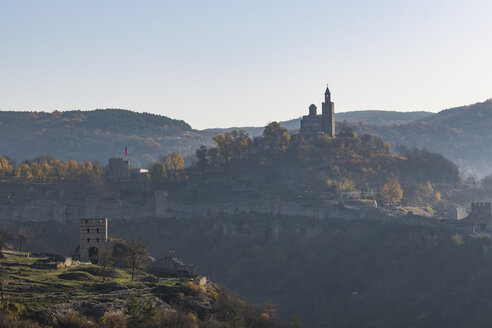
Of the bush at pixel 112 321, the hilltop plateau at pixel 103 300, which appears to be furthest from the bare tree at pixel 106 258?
the bush at pixel 112 321

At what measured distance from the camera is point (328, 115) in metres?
177

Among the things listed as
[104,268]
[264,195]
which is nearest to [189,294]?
[104,268]

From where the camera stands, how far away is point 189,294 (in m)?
82.1

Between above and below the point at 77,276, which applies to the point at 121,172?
above

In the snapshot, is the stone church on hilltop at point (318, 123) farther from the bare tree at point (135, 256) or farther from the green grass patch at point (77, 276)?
the green grass patch at point (77, 276)

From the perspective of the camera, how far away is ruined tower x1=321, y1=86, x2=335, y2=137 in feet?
572

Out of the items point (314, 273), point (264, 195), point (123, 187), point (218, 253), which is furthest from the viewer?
point (123, 187)

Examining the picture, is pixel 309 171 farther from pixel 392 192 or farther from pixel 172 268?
pixel 172 268

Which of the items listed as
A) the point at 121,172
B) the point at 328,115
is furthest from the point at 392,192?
the point at 121,172

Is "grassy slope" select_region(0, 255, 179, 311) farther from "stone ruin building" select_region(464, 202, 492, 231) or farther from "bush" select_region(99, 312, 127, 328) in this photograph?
"stone ruin building" select_region(464, 202, 492, 231)

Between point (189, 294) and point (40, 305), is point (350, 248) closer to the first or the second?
point (189, 294)

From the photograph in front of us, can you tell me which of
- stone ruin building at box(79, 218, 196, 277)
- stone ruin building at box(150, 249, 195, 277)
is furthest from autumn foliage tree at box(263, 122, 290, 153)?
stone ruin building at box(79, 218, 196, 277)

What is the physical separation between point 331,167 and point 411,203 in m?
14.4

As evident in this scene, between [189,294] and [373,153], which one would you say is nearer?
[189,294]
